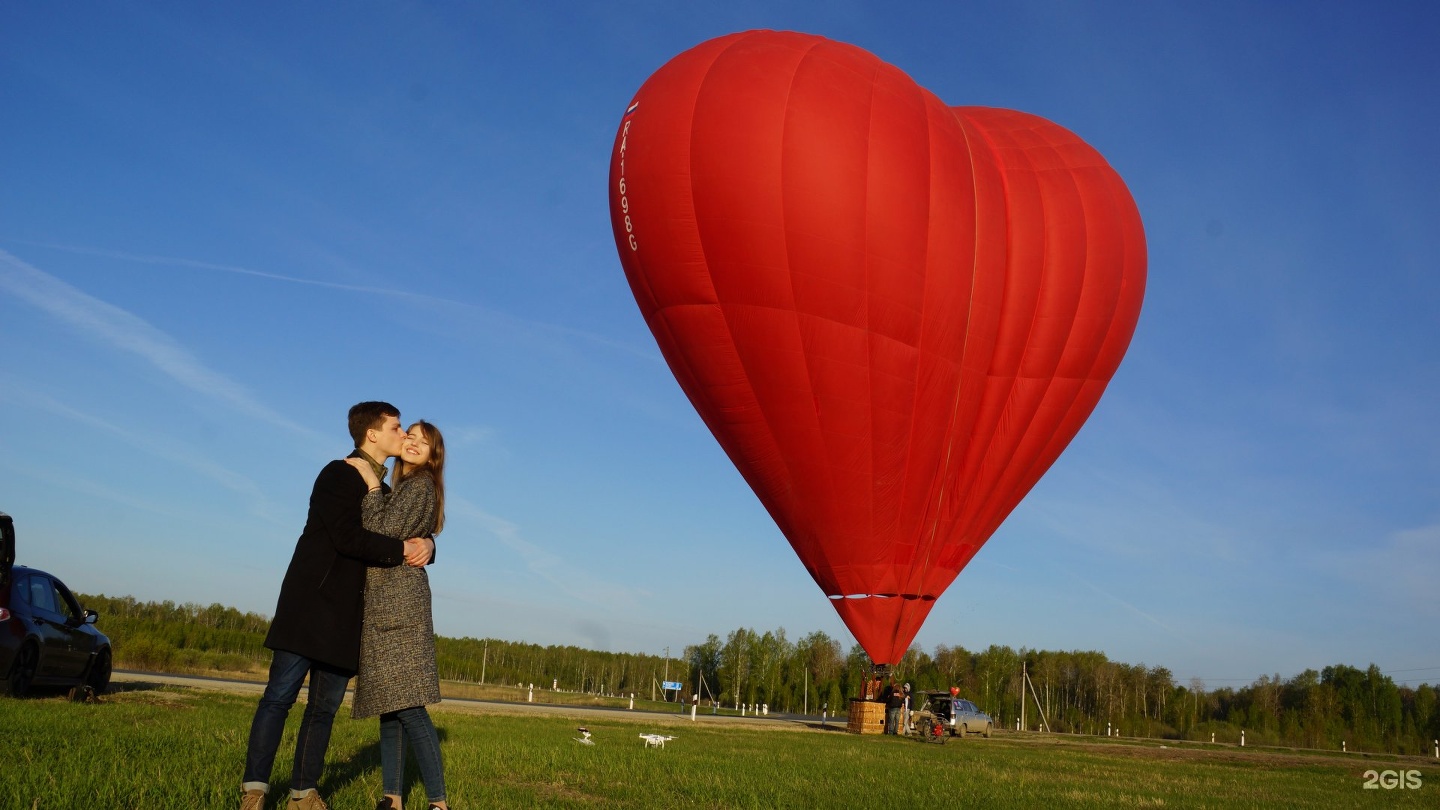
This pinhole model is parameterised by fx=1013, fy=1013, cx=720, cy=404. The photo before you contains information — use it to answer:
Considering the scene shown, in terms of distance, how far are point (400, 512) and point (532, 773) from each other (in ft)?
11.4

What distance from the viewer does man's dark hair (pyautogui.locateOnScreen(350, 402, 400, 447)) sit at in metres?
5.32

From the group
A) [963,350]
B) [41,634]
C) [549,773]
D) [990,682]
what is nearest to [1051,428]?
[963,350]

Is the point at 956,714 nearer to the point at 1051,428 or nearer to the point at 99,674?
the point at 1051,428

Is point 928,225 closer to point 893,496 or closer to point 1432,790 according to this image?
point 893,496

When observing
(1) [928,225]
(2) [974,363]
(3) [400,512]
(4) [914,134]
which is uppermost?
(4) [914,134]

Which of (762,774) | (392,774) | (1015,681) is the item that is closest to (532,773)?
(762,774)

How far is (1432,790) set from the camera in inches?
567

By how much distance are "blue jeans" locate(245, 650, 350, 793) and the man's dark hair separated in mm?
1154

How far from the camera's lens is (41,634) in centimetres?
1141

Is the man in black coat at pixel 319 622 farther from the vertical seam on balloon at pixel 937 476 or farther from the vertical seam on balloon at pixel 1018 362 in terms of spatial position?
the vertical seam on balloon at pixel 1018 362

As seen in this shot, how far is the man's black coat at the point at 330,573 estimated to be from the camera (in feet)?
15.9

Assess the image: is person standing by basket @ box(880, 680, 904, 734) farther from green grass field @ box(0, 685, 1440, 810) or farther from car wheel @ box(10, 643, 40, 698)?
car wheel @ box(10, 643, 40, 698)

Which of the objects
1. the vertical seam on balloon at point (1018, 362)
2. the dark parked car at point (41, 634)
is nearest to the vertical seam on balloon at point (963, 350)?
the vertical seam on balloon at point (1018, 362)

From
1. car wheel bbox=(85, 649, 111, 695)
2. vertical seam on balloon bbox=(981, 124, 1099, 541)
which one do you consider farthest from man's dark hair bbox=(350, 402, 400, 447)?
vertical seam on balloon bbox=(981, 124, 1099, 541)
